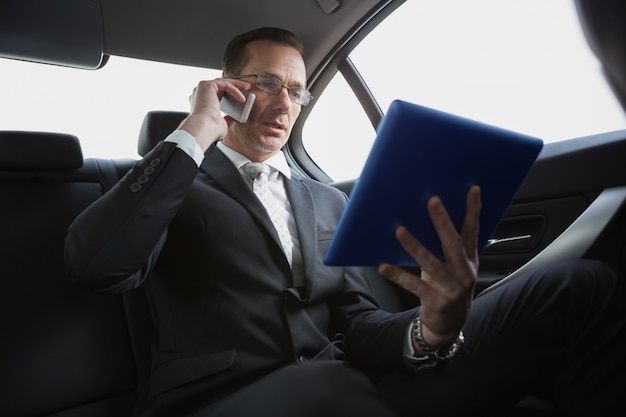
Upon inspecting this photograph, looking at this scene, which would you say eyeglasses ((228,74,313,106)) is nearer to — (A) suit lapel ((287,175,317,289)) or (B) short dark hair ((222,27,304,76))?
(B) short dark hair ((222,27,304,76))

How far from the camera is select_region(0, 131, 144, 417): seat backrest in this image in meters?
1.29

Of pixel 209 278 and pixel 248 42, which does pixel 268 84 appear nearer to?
pixel 248 42

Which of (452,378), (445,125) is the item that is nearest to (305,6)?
(445,125)

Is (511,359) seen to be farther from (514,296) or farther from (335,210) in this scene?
(335,210)

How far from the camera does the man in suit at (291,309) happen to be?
0.91 m

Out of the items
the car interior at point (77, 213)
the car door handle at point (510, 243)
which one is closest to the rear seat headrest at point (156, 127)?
the car interior at point (77, 213)

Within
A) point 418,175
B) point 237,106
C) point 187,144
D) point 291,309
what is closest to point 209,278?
point 291,309

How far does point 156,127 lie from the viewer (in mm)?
1586

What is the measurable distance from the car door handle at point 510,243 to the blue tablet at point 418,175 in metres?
0.90

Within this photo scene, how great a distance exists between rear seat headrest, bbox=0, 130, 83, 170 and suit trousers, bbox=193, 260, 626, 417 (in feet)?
3.10

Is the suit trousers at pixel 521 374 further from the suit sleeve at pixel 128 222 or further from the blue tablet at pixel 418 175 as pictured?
the suit sleeve at pixel 128 222

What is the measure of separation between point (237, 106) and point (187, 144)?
282 mm

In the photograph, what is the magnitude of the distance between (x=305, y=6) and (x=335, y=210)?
108 centimetres

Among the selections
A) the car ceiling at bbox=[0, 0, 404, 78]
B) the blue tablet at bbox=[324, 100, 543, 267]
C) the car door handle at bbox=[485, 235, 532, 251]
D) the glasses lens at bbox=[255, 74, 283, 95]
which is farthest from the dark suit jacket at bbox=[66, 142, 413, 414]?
the car ceiling at bbox=[0, 0, 404, 78]
